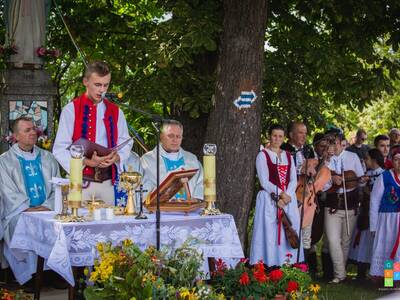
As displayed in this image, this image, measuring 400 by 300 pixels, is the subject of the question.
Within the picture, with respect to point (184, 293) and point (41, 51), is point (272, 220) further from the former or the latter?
point (184, 293)

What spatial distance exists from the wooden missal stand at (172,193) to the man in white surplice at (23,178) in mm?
1862

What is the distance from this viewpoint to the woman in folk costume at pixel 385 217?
10.4 meters

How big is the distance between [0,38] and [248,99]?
4617 mm

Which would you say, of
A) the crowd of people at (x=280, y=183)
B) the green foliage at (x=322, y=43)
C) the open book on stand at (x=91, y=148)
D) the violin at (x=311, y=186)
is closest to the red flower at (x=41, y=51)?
the crowd of people at (x=280, y=183)

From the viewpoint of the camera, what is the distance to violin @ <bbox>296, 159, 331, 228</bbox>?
10508 millimetres

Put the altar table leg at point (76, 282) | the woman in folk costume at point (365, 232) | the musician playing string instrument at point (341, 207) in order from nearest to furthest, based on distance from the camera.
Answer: the altar table leg at point (76, 282), the musician playing string instrument at point (341, 207), the woman in folk costume at point (365, 232)

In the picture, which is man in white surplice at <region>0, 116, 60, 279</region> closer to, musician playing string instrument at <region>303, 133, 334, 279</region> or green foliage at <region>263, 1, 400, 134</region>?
musician playing string instrument at <region>303, 133, 334, 279</region>

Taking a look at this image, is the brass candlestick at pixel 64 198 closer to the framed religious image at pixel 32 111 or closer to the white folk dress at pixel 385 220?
the framed religious image at pixel 32 111

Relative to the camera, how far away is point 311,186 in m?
10.6

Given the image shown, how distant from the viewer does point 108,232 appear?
7.14 m

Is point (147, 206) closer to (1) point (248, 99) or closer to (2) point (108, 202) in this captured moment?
(2) point (108, 202)

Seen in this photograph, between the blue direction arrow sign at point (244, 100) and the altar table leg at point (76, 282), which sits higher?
Answer: the blue direction arrow sign at point (244, 100)

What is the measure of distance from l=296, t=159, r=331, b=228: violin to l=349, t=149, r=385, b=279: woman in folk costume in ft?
2.77

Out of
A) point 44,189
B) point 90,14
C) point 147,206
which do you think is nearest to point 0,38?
point 90,14
